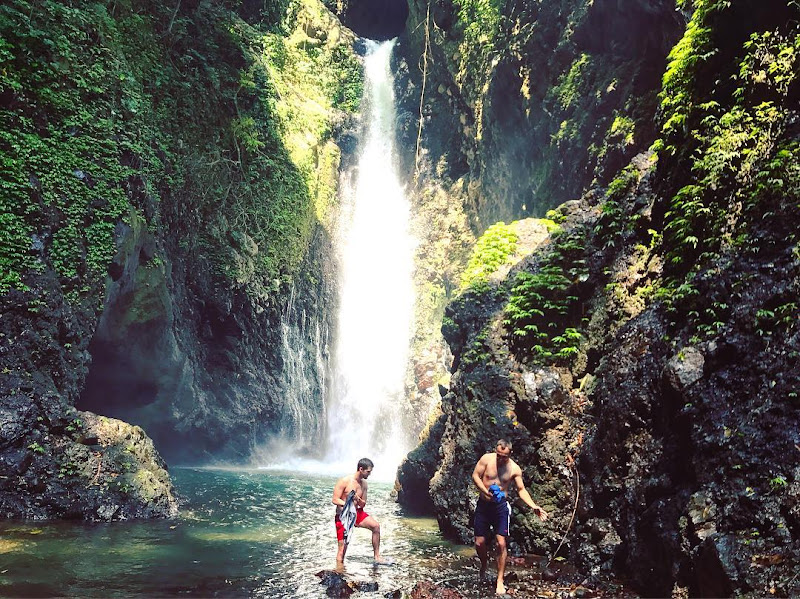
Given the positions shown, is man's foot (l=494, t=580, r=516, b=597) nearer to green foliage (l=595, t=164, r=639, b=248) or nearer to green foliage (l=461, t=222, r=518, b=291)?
green foliage (l=595, t=164, r=639, b=248)

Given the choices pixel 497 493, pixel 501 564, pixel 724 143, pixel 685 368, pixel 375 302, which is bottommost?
pixel 501 564

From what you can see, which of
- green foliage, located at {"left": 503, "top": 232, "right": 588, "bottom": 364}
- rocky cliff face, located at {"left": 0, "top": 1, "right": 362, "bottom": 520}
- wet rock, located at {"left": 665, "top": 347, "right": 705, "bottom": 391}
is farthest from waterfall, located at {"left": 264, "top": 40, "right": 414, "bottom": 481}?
wet rock, located at {"left": 665, "top": 347, "right": 705, "bottom": 391}

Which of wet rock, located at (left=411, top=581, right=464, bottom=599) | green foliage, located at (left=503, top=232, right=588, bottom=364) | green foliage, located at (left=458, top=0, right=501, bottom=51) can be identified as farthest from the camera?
green foliage, located at (left=458, top=0, right=501, bottom=51)

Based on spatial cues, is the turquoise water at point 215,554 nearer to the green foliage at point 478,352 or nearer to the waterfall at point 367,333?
the green foliage at point 478,352

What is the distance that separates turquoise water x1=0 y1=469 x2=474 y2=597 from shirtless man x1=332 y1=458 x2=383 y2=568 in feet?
0.85

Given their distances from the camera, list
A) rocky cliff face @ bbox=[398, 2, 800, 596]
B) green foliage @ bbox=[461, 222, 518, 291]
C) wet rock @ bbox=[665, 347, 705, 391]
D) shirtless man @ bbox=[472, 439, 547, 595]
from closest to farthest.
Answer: rocky cliff face @ bbox=[398, 2, 800, 596] < wet rock @ bbox=[665, 347, 705, 391] < shirtless man @ bbox=[472, 439, 547, 595] < green foliage @ bbox=[461, 222, 518, 291]

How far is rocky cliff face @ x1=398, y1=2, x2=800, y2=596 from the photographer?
550 centimetres

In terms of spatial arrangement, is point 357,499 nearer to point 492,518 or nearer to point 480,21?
point 492,518

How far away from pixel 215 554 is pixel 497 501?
402 cm

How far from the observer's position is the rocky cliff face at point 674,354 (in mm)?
5500

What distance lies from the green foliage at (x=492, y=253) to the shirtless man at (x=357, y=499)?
581cm

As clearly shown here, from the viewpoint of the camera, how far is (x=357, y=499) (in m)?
7.82

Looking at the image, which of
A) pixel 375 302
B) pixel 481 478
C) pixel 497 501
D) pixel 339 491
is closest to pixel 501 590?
pixel 497 501

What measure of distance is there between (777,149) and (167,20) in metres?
17.3
